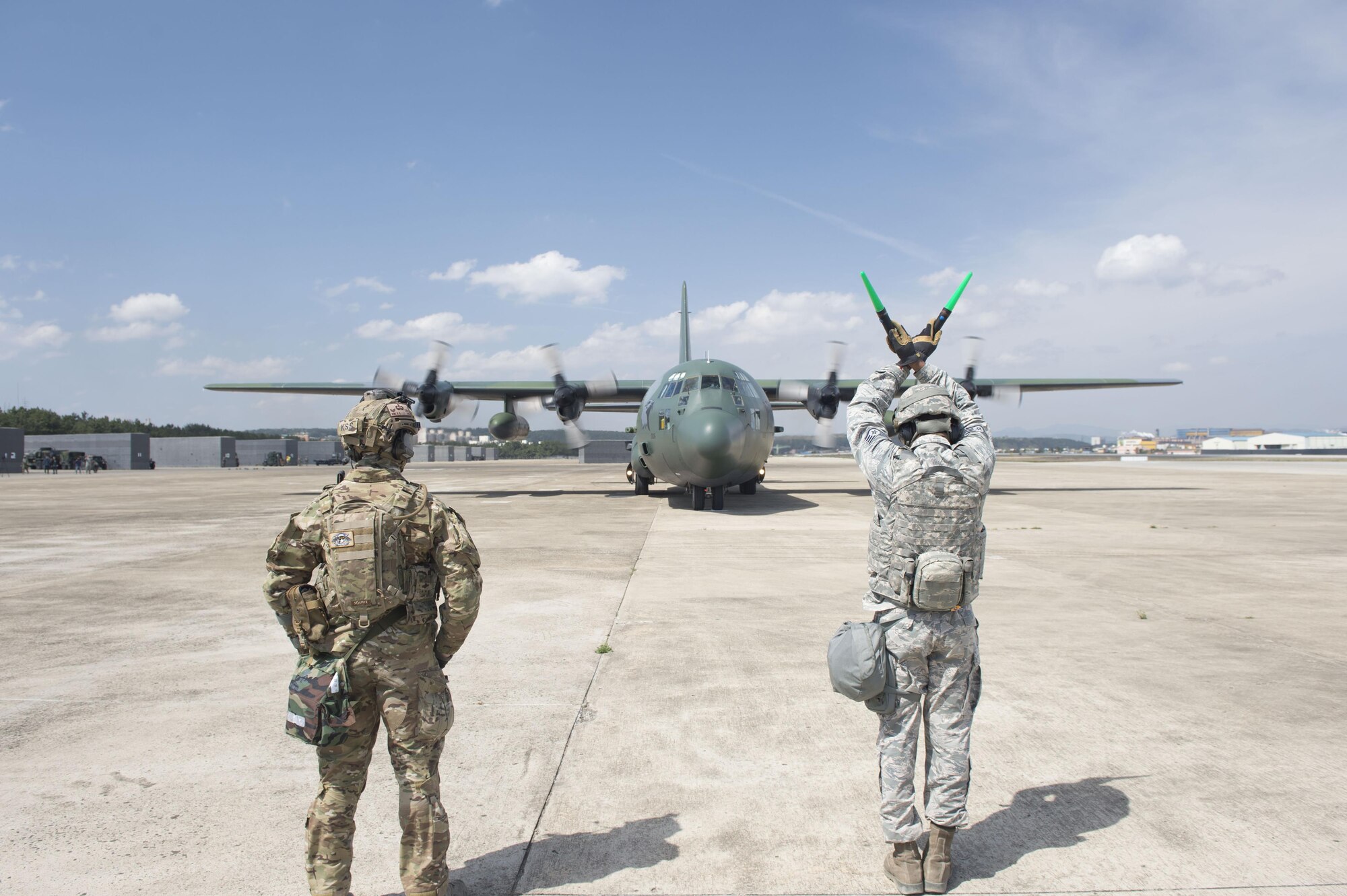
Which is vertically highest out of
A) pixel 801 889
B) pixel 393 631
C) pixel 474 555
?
pixel 474 555

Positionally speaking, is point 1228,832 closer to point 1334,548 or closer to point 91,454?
point 1334,548

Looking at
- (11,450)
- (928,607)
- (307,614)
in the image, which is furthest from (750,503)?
(11,450)

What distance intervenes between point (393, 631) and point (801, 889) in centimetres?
188

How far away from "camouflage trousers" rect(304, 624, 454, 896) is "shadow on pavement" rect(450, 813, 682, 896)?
10.4 inches

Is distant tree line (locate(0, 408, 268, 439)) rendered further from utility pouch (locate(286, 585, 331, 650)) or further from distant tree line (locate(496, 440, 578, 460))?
utility pouch (locate(286, 585, 331, 650))

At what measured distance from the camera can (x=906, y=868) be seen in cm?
310

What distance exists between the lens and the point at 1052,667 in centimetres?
594

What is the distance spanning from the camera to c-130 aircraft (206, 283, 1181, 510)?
16.6 m

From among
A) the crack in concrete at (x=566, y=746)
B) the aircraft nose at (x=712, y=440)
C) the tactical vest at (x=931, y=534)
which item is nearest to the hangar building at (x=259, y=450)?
the aircraft nose at (x=712, y=440)

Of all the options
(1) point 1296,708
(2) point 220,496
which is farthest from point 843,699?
(2) point 220,496

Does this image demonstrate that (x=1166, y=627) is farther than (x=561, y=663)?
Yes

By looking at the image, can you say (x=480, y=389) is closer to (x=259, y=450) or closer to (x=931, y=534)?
(x=931, y=534)

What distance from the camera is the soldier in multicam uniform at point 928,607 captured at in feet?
10.5

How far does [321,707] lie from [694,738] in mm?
2352
